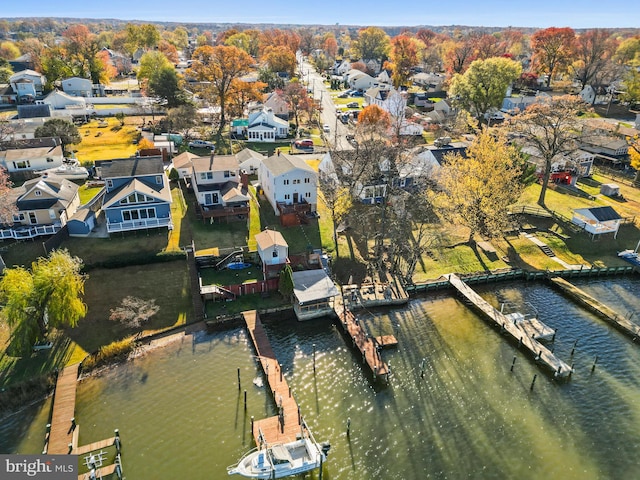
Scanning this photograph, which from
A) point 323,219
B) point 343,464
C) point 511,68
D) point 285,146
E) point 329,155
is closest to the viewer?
point 343,464

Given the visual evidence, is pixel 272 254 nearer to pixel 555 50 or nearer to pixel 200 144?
pixel 200 144

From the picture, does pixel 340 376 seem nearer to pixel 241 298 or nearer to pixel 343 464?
pixel 343 464

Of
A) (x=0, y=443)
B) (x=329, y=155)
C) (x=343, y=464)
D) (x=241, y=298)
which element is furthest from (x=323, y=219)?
(x=0, y=443)

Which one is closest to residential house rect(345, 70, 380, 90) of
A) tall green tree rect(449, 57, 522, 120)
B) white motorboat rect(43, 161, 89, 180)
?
tall green tree rect(449, 57, 522, 120)

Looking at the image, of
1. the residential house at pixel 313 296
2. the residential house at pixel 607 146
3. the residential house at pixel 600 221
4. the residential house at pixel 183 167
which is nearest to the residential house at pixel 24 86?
the residential house at pixel 183 167

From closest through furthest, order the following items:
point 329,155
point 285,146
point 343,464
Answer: point 343,464, point 329,155, point 285,146

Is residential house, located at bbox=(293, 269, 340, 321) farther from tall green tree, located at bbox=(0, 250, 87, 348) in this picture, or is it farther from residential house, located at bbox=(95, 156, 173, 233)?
residential house, located at bbox=(95, 156, 173, 233)

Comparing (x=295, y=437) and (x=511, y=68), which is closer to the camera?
(x=295, y=437)
